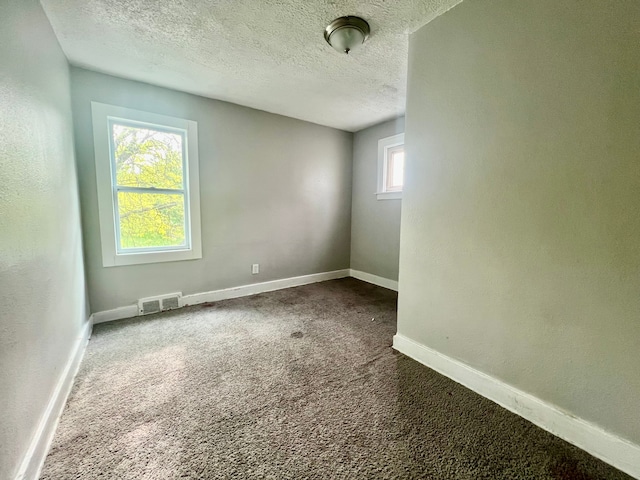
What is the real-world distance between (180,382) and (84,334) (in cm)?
110

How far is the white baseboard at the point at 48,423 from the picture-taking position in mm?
1005

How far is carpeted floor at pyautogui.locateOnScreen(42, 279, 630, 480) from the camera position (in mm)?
1085

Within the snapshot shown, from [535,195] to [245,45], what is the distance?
2.11m

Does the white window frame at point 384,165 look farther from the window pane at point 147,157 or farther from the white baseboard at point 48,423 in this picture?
the white baseboard at point 48,423

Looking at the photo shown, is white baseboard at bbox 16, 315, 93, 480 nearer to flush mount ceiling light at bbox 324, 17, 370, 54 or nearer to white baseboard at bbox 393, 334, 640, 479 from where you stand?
white baseboard at bbox 393, 334, 640, 479

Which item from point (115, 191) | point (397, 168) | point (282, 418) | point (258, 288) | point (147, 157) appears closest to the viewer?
point (282, 418)

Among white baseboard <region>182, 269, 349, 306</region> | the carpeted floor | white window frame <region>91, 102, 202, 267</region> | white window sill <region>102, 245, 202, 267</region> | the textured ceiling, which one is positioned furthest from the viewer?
white baseboard <region>182, 269, 349, 306</region>

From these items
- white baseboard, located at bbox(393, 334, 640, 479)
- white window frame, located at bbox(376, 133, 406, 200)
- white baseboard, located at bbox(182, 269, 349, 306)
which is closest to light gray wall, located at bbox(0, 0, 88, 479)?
white baseboard, located at bbox(182, 269, 349, 306)

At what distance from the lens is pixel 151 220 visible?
2.66 m

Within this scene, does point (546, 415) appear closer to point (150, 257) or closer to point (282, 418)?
point (282, 418)

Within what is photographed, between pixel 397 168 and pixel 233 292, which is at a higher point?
pixel 397 168

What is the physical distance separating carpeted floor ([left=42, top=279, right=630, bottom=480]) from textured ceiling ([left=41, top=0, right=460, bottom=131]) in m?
2.27

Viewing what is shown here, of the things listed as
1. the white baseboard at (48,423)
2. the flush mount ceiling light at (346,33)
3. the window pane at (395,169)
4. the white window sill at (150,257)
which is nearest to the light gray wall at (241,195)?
the white window sill at (150,257)

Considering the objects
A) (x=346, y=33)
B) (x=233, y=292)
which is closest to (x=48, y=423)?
(x=233, y=292)
